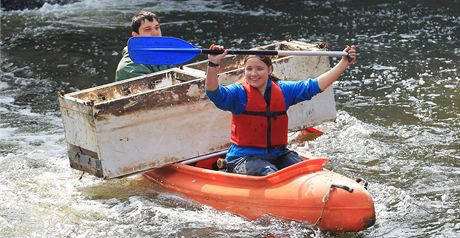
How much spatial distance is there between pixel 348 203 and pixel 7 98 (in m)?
5.00

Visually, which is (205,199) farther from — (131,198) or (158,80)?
(158,80)

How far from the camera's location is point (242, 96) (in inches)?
213

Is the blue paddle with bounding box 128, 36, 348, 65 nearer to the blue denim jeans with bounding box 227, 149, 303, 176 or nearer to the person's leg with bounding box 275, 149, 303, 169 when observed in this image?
the blue denim jeans with bounding box 227, 149, 303, 176

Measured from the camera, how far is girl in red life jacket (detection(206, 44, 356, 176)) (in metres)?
5.36

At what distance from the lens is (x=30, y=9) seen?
13.3m

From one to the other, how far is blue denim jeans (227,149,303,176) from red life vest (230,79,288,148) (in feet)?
0.26

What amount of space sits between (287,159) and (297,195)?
437 mm

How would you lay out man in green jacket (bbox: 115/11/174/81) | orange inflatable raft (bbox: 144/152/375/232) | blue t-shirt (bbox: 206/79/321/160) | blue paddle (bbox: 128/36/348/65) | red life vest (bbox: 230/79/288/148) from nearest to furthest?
orange inflatable raft (bbox: 144/152/375/232)
blue t-shirt (bbox: 206/79/321/160)
red life vest (bbox: 230/79/288/148)
blue paddle (bbox: 128/36/348/65)
man in green jacket (bbox: 115/11/174/81)

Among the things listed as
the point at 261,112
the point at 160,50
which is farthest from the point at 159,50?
the point at 261,112

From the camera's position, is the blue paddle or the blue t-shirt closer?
the blue t-shirt

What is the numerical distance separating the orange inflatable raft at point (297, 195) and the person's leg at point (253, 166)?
7 centimetres

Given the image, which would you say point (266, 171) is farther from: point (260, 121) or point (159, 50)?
point (159, 50)

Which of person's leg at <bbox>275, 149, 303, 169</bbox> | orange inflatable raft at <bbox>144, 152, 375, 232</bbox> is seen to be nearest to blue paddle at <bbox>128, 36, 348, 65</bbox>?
orange inflatable raft at <bbox>144, 152, 375, 232</bbox>

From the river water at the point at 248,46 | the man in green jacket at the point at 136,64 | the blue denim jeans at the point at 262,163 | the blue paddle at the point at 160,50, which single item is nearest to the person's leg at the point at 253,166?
the blue denim jeans at the point at 262,163
